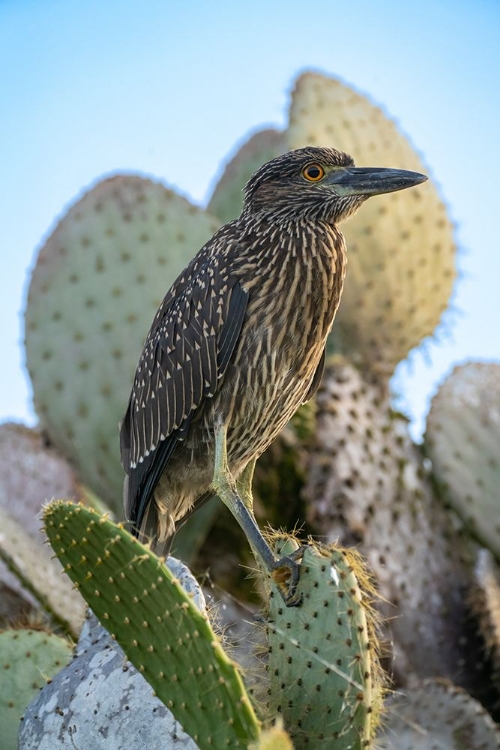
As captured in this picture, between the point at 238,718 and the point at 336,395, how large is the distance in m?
3.27

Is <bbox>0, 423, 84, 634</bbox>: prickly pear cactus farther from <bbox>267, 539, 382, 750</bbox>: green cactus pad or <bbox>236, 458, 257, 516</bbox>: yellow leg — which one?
<bbox>267, 539, 382, 750</bbox>: green cactus pad

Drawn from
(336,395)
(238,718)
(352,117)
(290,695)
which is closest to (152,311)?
(336,395)

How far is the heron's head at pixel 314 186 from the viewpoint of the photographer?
3680mm

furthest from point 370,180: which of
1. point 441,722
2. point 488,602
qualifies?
point 488,602

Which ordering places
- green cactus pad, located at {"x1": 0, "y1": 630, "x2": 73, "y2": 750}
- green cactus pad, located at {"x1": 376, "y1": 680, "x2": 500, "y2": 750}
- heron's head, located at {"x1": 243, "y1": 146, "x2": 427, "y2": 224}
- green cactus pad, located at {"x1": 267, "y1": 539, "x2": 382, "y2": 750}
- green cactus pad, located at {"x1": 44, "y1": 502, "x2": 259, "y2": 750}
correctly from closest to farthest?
green cactus pad, located at {"x1": 44, "y1": 502, "x2": 259, "y2": 750}
green cactus pad, located at {"x1": 267, "y1": 539, "x2": 382, "y2": 750}
green cactus pad, located at {"x1": 0, "y1": 630, "x2": 73, "y2": 750}
heron's head, located at {"x1": 243, "y1": 146, "x2": 427, "y2": 224}
green cactus pad, located at {"x1": 376, "y1": 680, "x2": 500, "y2": 750}

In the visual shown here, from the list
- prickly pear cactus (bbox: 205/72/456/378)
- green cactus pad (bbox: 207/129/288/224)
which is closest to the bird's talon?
prickly pear cactus (bbox: 205/72/456/378)

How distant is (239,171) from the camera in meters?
6.29

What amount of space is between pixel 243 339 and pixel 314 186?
61 cm

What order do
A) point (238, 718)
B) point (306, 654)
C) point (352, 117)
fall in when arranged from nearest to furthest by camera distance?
1. point (238, 718)
2. point (306, 654)
3. point (352, 117)

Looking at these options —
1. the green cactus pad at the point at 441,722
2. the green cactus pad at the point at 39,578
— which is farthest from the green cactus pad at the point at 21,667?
the green cactus pad at the point at 441,722

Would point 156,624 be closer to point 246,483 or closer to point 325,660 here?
point 325,660

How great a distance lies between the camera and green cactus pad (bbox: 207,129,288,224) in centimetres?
617

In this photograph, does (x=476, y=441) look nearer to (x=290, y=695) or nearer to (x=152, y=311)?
(x=152, y=311)

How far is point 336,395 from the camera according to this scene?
5340 mm
